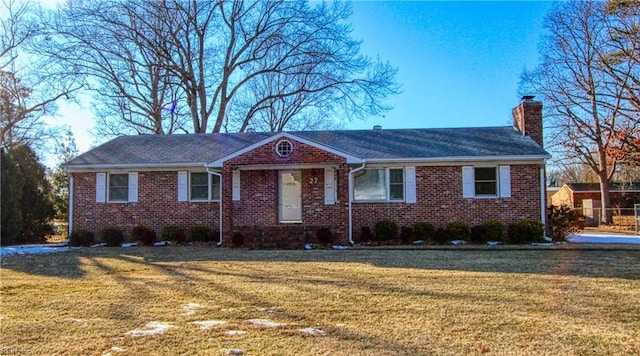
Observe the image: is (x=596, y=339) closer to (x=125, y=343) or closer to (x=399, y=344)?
(x=399, y=344)

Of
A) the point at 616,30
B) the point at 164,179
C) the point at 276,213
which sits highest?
the point at 616,30

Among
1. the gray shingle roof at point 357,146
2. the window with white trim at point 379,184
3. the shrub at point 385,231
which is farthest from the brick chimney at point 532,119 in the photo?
the shrub at point 385,231

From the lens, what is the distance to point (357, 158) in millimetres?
13898

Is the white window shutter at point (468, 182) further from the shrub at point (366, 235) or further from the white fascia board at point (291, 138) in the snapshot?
the white fascia board at point (291, 138)

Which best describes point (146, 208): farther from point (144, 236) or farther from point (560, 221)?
point (560, 221)

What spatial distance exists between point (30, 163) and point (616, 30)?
85.4 feet

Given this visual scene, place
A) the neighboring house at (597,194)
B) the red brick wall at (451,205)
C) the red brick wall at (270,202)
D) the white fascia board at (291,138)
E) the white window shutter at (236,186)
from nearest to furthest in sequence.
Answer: the white fascia board at (291,138) < the red brick wall at (451,205) < the red brick wall at (270,202) < the white window shutter at (236,186) < the neighboring house at (597,194)

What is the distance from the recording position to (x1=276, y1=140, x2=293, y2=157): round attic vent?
14.0 m

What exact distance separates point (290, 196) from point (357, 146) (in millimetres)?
2891

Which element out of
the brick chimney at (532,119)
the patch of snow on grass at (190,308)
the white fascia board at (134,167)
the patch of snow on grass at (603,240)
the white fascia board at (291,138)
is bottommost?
the patch of snow on grass at (603,240)

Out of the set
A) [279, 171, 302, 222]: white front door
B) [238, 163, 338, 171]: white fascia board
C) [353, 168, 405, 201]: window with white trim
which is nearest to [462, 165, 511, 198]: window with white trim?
[353, 168, 405, 201]: window with white trim

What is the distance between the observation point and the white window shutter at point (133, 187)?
1563 centimetres

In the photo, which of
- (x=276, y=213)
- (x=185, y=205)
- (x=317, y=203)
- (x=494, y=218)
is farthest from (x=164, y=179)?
(x=494, y=218)

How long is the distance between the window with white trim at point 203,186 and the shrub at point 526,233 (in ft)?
30.3
